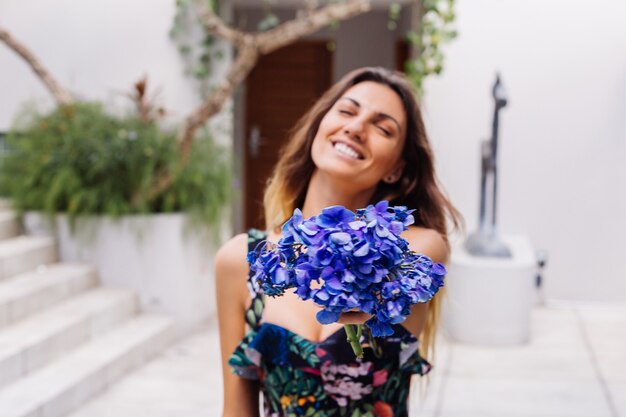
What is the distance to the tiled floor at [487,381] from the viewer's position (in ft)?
13.1

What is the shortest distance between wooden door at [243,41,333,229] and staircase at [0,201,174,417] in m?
3.22

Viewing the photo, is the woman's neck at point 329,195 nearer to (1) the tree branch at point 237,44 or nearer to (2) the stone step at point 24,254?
(2) the stone step at point 24,254

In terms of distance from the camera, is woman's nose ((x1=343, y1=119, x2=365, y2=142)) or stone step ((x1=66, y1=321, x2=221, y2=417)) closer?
woman's nose ((x1=343, y1=119, x2=365, y2=142))

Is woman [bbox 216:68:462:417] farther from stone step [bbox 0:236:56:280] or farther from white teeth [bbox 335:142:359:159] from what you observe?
stone step [bbox 0:236:56:280]

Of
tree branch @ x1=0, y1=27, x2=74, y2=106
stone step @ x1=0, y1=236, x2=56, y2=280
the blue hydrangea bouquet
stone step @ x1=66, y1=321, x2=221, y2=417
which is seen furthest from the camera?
tree branch @ x1=0, y1=27, x2=74, y2=106

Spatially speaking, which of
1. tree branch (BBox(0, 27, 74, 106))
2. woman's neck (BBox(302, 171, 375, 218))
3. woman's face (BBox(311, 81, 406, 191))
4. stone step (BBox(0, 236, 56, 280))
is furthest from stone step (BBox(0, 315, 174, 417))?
woman's face (BBox(311, 81, 406, 191))

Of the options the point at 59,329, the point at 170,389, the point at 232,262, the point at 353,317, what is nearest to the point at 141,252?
the point at 59,329

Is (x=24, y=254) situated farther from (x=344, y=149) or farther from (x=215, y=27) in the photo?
(x=344, y=149)

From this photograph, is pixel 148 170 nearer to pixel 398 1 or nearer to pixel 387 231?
pixel 398 1

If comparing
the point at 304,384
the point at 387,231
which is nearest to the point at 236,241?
the point at 304,384

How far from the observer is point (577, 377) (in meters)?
4.48

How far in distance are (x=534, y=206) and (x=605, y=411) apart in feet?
7.42

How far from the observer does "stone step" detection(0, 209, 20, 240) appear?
5.07 meters

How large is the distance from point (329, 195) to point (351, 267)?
533 millimetres
